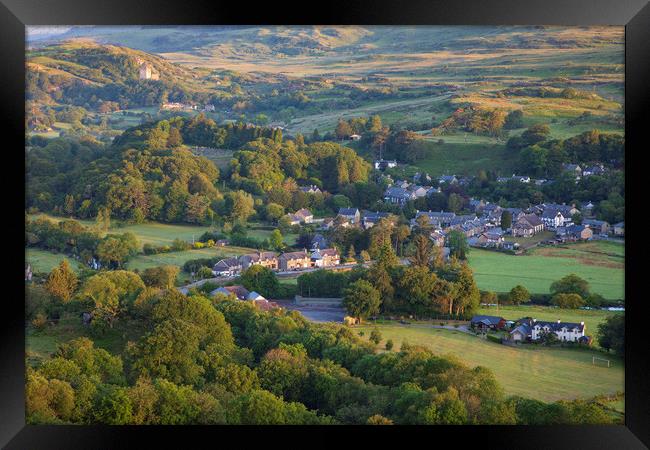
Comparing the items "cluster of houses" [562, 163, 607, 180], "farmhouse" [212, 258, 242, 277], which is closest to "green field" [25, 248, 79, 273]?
"farmhouse" [212, 258, 242, 277]

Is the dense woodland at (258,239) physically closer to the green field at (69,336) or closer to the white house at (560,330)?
the green field at (69,336)

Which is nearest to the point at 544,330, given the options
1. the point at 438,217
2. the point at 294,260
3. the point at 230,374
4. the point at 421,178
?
the point at 438,217

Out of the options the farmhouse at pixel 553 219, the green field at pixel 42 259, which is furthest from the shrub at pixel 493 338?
the green field at pixel 42 259

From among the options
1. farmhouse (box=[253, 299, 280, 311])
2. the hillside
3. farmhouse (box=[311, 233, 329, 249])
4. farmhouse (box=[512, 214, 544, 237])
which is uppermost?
the hillside

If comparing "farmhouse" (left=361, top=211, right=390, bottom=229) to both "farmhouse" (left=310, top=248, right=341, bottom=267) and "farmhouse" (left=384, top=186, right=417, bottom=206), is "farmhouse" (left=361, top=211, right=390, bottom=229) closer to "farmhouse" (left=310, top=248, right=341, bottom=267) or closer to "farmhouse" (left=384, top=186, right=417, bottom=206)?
"farmhouse" (left=384, top=186, right=417, bottom=206)

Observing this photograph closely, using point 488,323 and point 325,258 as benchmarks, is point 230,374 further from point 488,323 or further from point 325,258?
point 488,323
